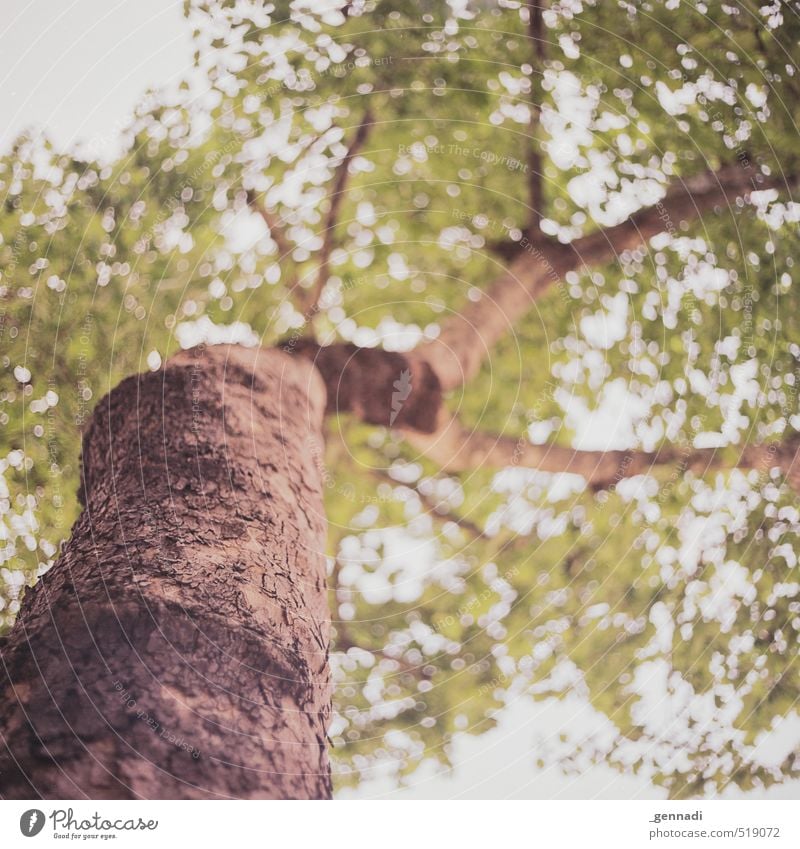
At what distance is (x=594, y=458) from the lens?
2.12 metres

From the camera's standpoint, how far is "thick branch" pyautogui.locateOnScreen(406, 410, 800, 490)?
208cm

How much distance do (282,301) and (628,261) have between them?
3.62ft

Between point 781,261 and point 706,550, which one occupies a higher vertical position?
point 781,261

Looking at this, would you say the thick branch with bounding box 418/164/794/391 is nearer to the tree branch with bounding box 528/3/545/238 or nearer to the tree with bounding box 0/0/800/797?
the tree with bounding box 0/0/800/797

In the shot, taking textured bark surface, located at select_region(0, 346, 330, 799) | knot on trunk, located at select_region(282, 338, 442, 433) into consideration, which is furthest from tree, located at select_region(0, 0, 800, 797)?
textured bark surface, located at select_region(0, 346, 330, 799)

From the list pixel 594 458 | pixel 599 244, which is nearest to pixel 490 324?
pixel 599 244

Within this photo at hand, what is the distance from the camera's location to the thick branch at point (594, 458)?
208 centimetres

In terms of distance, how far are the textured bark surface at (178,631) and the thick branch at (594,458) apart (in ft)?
2.37

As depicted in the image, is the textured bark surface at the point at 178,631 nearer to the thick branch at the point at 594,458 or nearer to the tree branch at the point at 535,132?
the thick branch at the point at 594,458

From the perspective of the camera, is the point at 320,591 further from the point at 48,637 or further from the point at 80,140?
the point at 80,140

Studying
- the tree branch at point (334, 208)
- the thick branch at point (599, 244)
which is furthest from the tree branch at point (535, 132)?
the tree branch at point (334, 208)

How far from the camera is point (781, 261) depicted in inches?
82.7
